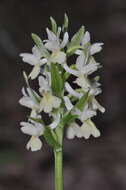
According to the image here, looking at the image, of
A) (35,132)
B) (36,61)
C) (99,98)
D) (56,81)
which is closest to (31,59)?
(36,61)

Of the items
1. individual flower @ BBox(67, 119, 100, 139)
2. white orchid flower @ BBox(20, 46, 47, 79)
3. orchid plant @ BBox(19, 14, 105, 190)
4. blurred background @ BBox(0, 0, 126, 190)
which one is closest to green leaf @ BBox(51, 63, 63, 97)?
orchid plant @ BBox(19, 14, 105, 190)

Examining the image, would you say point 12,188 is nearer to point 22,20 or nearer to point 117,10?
point 22,20

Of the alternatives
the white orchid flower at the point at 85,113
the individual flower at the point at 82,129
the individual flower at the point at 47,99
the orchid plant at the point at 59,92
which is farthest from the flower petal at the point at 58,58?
the individual flower at the point at 82,129

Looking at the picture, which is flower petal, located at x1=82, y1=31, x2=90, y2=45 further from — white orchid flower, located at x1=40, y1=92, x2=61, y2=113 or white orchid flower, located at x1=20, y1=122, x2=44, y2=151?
white orchid flower, located at x1=20, y1=122, x2=44, y2=151

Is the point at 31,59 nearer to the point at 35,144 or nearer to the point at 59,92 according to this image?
the point at 59,92

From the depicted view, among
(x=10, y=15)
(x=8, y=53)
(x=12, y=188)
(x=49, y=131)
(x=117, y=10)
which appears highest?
(x=117, y=10)

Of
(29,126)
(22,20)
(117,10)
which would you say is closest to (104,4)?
(117,10)
